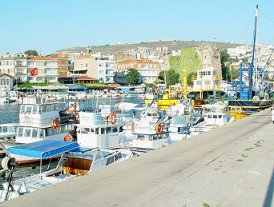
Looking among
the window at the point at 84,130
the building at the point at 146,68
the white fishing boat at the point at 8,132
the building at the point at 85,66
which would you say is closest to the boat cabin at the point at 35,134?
the white fishing boat at the point at 8,132

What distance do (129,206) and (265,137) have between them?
13.9m

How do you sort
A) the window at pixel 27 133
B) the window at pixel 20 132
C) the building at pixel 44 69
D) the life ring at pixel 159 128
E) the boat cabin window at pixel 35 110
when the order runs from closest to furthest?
1. the life ring at pixel 159 128
2. the window at pixel 27 133
3. the window at pixel 20 132
4. the boat cabin window at pixel 35 110
5. the building at pixel 44 69

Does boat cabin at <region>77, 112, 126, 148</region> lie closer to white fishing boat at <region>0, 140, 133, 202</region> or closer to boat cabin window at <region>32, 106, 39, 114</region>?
boat cabin window at <region>32, 106, 39, 114</region>

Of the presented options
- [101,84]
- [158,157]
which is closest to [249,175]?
[158,157]

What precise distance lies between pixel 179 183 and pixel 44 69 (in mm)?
128578

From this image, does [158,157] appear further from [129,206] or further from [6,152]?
[6,152]

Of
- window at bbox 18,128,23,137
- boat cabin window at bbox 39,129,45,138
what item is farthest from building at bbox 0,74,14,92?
boat cabin window at bbox 39,129,45,138

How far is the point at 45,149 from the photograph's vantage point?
23.4m

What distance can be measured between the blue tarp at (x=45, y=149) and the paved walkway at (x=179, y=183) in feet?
20.0

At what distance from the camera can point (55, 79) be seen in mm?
138750

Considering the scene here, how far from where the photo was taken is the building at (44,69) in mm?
136625

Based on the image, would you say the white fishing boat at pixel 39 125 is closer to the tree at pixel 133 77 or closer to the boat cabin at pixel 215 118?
the boat cabin at pixel 215 118

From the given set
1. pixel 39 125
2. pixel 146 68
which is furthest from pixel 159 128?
pixel 146 68

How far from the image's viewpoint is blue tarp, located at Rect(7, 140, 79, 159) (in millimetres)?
22875
